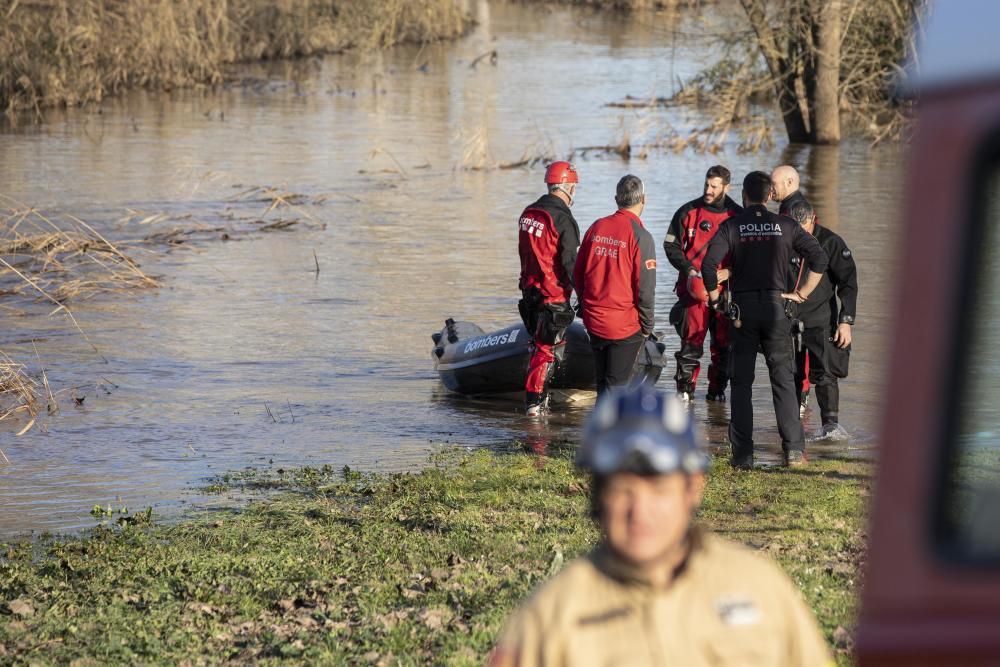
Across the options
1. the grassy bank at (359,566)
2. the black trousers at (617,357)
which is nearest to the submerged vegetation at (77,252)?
the grassy bank at (359,566)

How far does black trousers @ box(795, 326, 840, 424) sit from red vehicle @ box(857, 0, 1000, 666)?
749 cm

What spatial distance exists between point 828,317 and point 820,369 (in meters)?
0.36

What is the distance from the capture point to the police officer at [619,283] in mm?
9203

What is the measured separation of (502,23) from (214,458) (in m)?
53.4

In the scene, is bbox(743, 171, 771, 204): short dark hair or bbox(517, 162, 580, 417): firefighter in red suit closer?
bbox(743, 171, 771, 204): short dark hair

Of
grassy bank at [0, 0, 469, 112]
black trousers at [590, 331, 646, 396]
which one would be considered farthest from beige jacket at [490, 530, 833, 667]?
grassy bank at [0, 0, 469, 112]

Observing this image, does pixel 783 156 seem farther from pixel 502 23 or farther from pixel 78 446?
pixel 502 23

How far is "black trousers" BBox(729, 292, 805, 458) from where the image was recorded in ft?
27.5

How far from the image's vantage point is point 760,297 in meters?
8.34

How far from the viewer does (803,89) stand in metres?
30.1

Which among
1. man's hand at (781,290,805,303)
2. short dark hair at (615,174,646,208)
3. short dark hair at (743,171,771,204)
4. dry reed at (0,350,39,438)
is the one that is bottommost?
dry reed at (0,350,39,438)

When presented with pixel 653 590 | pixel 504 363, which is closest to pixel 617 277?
pixel 504 363

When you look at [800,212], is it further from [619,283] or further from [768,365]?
[619,283]

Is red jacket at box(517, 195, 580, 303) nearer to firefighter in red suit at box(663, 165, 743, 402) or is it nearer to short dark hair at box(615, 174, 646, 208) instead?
firefighter in red suit at box(663, 165, 743, 402)
